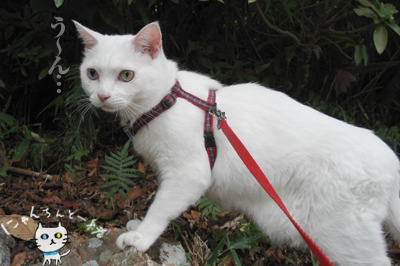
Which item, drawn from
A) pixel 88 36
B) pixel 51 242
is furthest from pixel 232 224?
pixel 88 36

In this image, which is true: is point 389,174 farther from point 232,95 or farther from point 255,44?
point 255,44

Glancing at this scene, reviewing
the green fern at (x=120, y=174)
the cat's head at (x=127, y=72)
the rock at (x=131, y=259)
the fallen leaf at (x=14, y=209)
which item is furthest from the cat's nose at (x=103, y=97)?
the fallen leaf at (x=14, y=209)

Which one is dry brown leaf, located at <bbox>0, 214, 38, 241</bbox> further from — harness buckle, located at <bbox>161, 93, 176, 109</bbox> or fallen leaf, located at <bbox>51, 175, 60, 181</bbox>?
harness buckle, located at <bbox>161, 93, 176, 109</bbox>

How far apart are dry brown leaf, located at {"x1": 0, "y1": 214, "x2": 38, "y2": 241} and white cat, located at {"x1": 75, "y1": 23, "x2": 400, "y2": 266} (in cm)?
60

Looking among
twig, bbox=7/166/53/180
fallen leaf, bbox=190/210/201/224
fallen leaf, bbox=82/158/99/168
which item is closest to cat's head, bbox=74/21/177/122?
fallen leaf, bbox=190/210/201/224

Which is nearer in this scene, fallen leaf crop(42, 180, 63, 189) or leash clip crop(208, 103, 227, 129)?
leash clip crop(208, 103, 227, 129)

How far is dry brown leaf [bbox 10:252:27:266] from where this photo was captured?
1.64 metres

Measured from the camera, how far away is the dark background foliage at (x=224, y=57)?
2.67 meters

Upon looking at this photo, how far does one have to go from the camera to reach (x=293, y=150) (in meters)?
1.72

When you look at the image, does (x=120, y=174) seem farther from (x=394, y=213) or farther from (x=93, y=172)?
(x=394, y=213)

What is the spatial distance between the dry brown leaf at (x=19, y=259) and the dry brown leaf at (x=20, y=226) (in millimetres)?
115

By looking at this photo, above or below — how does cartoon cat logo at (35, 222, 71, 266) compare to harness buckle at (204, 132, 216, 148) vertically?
below

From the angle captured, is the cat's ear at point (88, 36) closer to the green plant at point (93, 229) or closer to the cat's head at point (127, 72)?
the cat's head at point (127, 72)

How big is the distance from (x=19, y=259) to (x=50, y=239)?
0.76 ft
